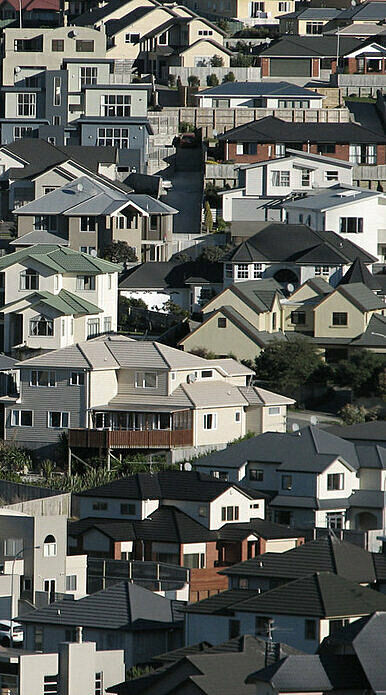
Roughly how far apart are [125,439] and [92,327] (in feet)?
24.3

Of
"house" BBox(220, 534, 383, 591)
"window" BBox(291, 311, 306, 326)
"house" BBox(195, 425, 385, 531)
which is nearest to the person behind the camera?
"house" BBox(220, 534, 383, 591)

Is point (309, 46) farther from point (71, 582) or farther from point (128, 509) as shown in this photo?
point (71, 582)

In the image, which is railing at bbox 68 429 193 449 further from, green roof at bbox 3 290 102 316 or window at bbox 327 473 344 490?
green roof at bbox 3 290 102 316

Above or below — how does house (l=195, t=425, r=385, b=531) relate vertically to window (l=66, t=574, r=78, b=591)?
above

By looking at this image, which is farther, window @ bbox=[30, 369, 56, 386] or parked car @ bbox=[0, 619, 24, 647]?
window @ bbox=[30, 369, 56, 386]

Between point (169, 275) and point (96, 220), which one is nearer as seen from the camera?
point (169, 275)

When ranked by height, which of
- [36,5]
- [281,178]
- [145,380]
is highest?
[36,5]

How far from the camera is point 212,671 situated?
34.5 metres

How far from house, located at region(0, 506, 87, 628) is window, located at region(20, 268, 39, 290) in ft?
48.9

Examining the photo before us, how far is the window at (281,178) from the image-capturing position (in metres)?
73.8

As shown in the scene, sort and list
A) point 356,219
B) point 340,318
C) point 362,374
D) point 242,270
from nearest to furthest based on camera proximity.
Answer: point 362,374, point 340,318, point 242,270, point 356,219

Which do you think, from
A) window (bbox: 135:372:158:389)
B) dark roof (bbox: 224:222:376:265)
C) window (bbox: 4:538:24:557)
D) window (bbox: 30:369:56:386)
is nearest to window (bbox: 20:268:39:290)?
window (bbox: 30:369:56:386)

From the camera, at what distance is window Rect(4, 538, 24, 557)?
47.9m

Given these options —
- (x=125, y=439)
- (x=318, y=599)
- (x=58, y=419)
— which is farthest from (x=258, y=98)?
(x=318, y=599)
